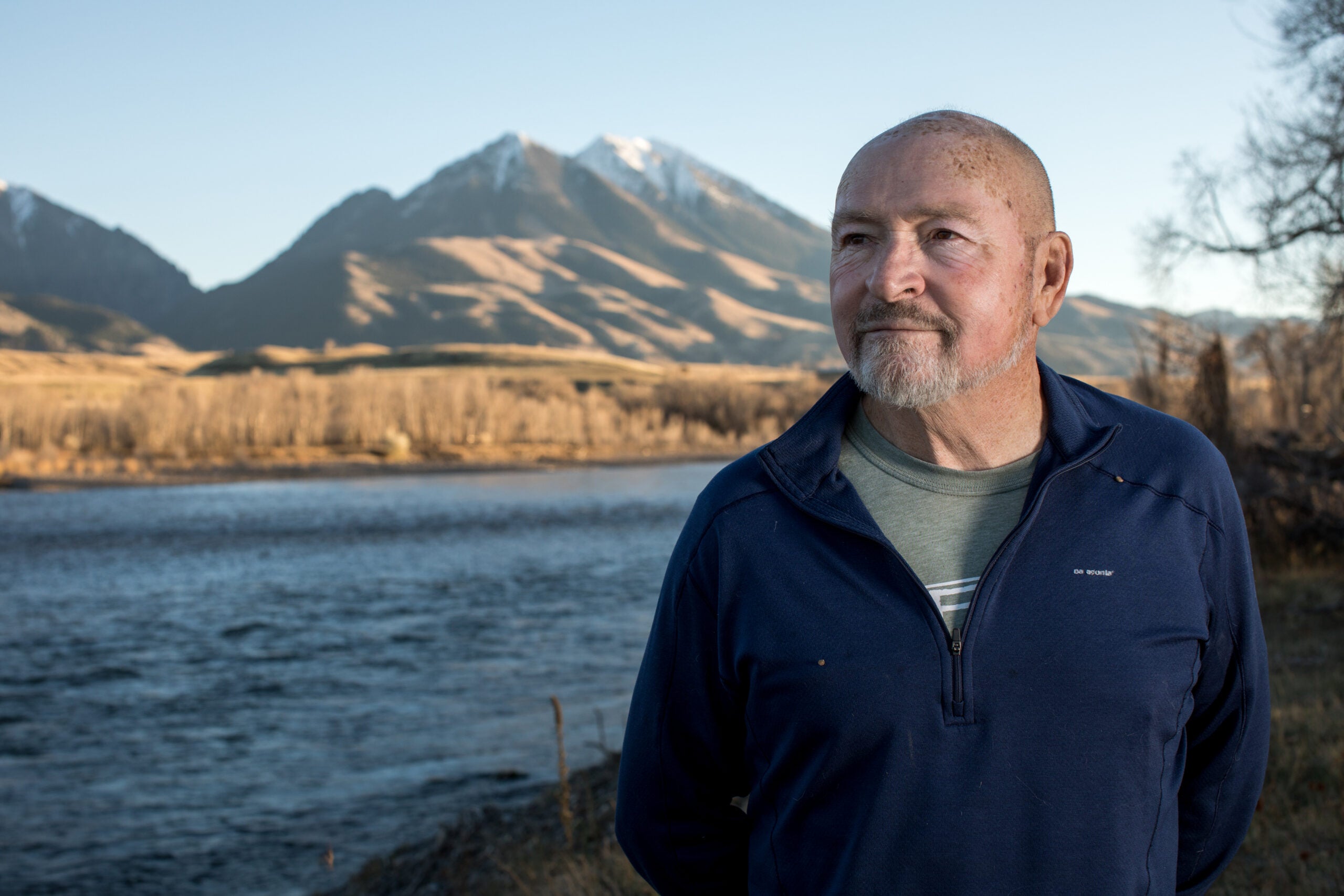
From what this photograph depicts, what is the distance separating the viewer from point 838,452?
2184mm

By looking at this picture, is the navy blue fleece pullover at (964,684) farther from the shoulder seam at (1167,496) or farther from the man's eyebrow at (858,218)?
the man's eyebrow at (858,218)

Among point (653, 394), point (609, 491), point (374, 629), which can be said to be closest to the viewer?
point (374, 629)

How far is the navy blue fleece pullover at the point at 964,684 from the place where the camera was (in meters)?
1.91

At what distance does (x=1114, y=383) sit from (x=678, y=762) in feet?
152

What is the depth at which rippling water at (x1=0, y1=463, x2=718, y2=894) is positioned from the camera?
946 centimetres

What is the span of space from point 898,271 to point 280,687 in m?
14.4

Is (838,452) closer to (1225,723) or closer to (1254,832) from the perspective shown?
(1225,723)

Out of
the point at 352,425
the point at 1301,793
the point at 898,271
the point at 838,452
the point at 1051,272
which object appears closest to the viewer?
the point at 898,271

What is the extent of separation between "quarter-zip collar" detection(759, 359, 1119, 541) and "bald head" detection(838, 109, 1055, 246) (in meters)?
0.34

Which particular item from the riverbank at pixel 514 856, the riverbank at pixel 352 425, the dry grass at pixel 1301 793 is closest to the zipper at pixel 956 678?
the dry grass at pixel 1301 793

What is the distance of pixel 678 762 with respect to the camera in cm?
A: 226

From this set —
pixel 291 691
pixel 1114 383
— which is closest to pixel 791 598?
pixel 291 691

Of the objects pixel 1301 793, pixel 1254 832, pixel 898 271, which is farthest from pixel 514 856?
pixel 898 271

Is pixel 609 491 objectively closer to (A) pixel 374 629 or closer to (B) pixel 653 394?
(A) pixel 374 629
